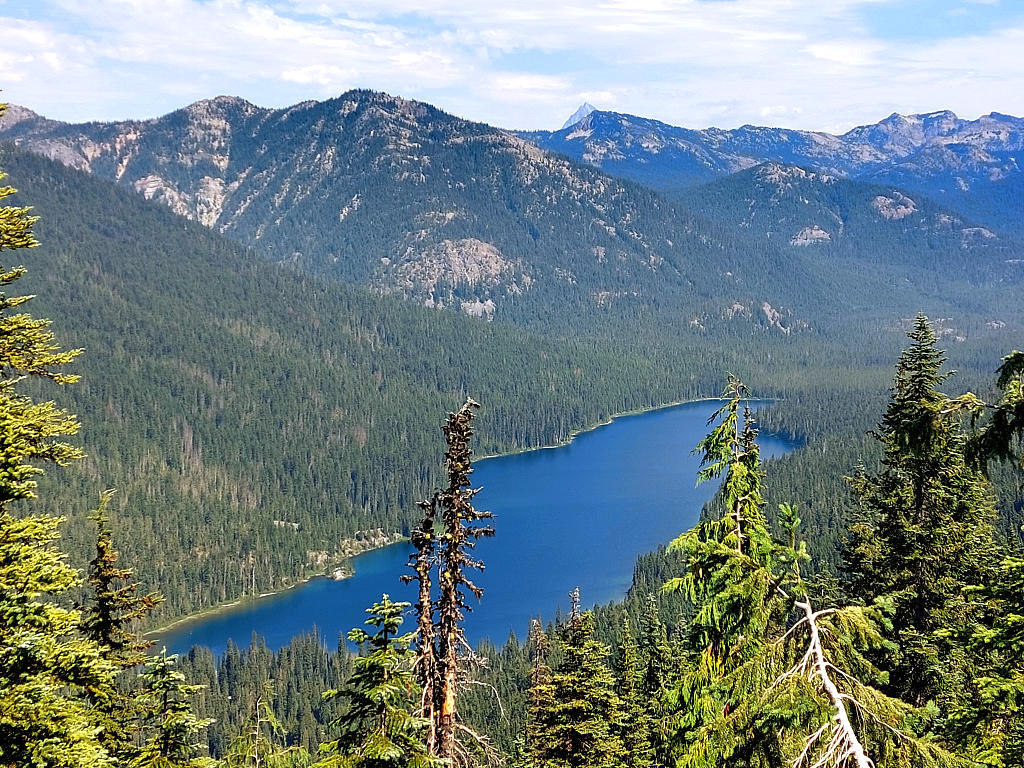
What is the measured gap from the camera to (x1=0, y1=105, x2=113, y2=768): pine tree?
17.5 m

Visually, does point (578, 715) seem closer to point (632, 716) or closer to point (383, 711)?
point (632, 716)

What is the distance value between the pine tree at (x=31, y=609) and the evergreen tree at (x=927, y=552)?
24209 millimetres

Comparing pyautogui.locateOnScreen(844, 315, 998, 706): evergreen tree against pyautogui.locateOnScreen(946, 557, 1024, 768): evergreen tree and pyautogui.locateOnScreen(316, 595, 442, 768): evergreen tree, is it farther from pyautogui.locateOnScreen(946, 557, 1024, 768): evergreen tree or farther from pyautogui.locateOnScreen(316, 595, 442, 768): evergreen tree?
pyautogui.locateOnScreen(316, 595, 442, 768): evergreen tree

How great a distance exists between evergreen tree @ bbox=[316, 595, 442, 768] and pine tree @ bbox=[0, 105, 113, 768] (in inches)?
210

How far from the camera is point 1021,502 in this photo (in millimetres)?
182000

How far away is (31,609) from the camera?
18312 millimetres

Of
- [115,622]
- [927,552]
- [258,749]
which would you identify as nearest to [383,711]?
[115,622]

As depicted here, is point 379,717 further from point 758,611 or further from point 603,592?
point 603,592

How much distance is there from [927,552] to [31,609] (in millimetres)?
27201

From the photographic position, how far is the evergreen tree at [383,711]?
814 inches

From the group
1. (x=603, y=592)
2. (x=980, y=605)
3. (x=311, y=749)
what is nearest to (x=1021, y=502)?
(x=603, y=592)

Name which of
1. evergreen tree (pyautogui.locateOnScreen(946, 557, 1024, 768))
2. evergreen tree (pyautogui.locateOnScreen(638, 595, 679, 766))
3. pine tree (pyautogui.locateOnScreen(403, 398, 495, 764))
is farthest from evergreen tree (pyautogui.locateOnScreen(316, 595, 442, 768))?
evergreen tree (pyautogui.locateOnScreen(638, 595, 679, 766))

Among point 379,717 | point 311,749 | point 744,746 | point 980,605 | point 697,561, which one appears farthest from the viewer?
point 311,749

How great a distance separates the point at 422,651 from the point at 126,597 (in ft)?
34.1
